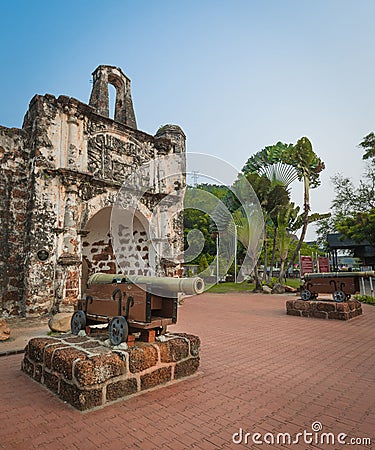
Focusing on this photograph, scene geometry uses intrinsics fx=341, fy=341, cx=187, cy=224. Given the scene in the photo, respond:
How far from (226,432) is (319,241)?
35.2 meters

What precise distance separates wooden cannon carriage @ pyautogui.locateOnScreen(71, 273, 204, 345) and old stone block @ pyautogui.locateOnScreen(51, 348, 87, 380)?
19.5 inches

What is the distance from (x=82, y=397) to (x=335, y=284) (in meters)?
8.49

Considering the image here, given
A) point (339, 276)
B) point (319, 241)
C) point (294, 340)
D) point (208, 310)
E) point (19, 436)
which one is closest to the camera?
point (19, 436)

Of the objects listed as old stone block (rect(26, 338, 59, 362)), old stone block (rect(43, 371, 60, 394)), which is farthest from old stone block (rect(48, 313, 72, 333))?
old stone block (rect(43, 371, 60, 394))

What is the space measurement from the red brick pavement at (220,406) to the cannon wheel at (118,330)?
65cm

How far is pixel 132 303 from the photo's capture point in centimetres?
411

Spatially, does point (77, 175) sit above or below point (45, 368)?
above

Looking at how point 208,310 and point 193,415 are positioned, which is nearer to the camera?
point 193,415

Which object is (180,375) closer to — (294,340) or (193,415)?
(193,415)

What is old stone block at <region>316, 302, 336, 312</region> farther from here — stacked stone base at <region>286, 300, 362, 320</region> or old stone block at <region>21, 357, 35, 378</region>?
old stone block at <region>21, 357, 35, 378</region>

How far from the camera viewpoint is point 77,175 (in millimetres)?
8367

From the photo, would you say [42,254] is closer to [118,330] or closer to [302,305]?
[118,330]

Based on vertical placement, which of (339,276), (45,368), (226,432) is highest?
(339,276)

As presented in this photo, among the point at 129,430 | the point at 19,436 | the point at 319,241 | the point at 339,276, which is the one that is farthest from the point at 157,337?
the point at 319,241
